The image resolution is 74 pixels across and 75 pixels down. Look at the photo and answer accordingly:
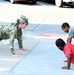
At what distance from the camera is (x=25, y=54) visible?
25.0ft

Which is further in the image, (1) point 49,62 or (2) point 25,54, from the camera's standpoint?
(2) point 25,54

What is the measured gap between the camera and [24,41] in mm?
9172

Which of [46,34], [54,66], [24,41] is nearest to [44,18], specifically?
[46,34]

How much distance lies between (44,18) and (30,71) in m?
8.28

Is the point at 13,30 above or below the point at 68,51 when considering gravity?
above

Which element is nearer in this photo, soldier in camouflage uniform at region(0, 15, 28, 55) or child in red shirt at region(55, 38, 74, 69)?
child in red shirt at region(55, 38, 74, 69)

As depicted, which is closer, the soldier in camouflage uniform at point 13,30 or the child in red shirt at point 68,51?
the child in red shirt at point 68,51

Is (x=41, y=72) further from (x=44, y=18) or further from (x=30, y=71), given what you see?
(x=44, y=18)

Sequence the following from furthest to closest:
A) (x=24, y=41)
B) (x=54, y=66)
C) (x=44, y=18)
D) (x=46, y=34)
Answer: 1. (x=44, y=18)
2. (x=46, y=34)
3. (x=24, y=41)
4. (x=54, y=66)

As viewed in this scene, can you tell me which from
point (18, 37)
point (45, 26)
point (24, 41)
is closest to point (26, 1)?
point (45, 26)

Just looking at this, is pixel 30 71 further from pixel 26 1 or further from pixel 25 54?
pixel 26 1

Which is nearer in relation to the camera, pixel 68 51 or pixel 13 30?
pixel 68 51

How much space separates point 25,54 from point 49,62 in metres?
0.80

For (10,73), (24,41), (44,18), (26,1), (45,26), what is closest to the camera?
(10,73)
